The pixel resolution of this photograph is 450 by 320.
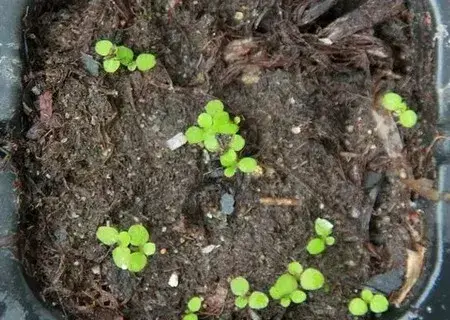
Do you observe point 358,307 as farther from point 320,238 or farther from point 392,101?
point 392,101

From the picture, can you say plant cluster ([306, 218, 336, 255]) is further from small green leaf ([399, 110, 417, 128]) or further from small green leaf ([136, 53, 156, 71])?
small green leaf ([136, 53, 156, 71])

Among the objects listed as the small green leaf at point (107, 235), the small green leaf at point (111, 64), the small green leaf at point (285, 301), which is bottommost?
the small green leaf at point (285, 301)

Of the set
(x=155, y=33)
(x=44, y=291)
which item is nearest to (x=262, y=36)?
(x=155, y=33)

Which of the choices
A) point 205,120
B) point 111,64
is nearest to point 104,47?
point 111,64

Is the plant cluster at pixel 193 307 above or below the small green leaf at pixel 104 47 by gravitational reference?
below

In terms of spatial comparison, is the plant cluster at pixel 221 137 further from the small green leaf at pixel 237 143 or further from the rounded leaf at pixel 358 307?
the rounded leaf at pixel 358 307

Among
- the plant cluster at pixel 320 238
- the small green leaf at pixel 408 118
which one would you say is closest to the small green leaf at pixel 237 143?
the plant cluster at pixel 320 238

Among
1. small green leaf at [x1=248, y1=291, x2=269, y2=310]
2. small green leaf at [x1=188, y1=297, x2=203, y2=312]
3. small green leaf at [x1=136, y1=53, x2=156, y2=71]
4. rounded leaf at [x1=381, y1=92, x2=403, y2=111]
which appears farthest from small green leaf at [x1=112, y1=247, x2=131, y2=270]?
rounded leaf at [x1=381, y1=92, x2=403, y2=111]

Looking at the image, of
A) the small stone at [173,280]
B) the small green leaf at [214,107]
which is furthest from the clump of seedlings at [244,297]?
the small green leaf at [214,107]
